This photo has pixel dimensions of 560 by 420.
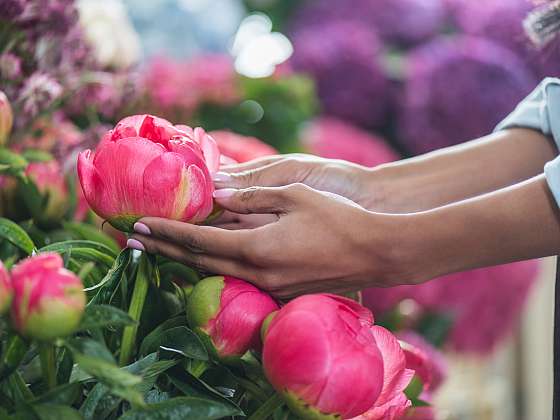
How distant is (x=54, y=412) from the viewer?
337 mm

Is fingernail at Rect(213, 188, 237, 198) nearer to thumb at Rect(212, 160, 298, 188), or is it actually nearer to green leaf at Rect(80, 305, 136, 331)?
thumb at Rect(212, 160, 298, 188)

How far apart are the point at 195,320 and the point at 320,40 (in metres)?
0.84

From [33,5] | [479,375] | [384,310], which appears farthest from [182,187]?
[479,375]

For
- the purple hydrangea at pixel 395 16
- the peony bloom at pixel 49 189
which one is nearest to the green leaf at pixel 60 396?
the peony bloom at pixel 49 189

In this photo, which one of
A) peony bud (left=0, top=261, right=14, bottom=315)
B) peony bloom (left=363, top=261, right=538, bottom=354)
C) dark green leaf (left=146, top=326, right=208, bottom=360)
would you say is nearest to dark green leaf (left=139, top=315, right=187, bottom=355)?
dark green leaf (left=146, top=326, right=208, bottom=360)

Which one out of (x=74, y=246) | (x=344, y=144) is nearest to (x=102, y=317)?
(x=74, y=246)

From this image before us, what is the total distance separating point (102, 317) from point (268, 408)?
0.09m

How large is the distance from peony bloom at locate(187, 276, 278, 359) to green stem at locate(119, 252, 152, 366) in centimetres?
2

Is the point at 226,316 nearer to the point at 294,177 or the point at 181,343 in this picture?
the point at 181,343

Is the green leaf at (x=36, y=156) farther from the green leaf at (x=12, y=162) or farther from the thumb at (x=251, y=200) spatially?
the thumb at (x=251, y=200)

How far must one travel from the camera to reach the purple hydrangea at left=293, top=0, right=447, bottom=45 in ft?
3.95

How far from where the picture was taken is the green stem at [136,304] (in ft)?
1.34

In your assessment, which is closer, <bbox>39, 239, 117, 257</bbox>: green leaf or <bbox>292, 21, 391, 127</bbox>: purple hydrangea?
<bbox>39, 239, 117, 257</bbox>: green leaf

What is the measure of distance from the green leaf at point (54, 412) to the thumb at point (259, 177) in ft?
0.58
